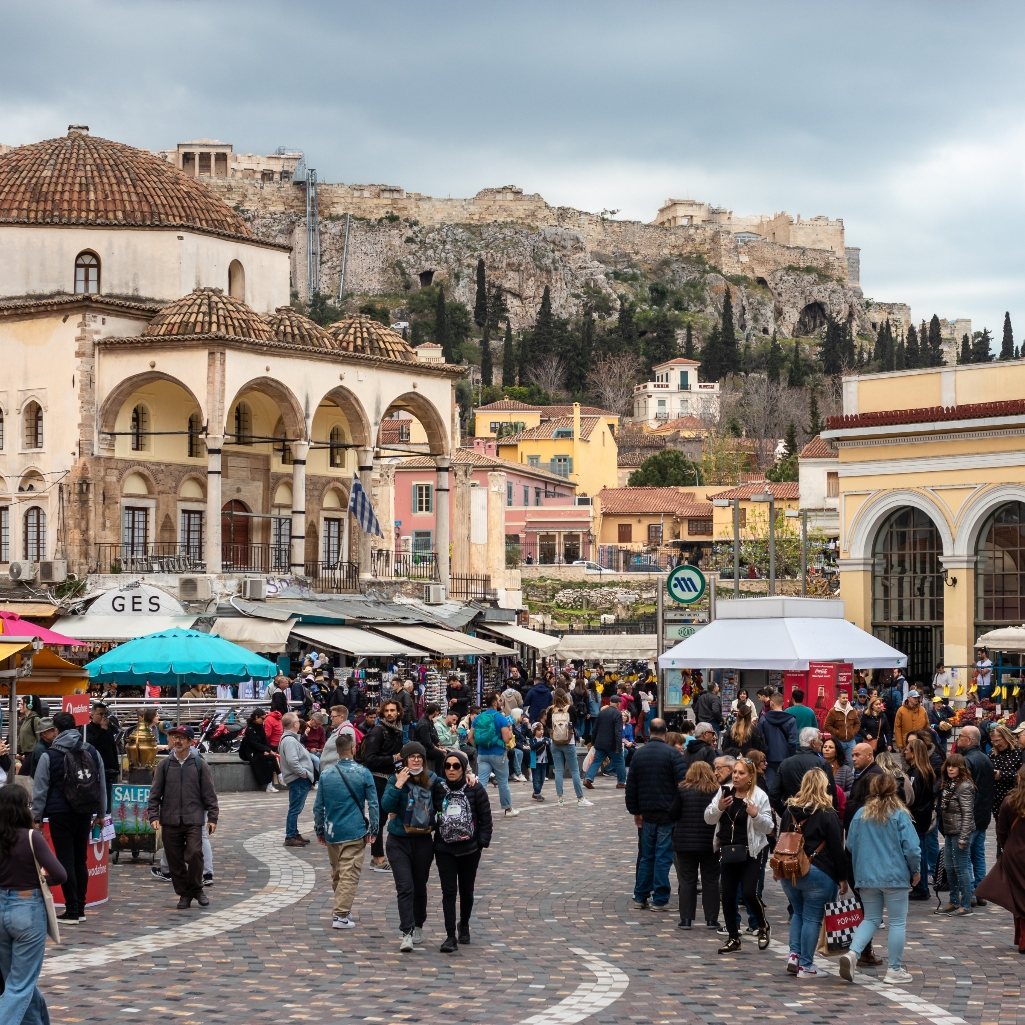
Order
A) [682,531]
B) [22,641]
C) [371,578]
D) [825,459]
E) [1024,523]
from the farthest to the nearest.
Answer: [682,531]
[825,459]
[371,578]
[1024,523]
[22,641]

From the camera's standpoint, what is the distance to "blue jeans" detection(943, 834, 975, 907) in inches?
544

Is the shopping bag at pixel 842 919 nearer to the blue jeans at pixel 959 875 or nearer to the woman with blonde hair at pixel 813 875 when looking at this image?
the woman with blonde hair at pixel 813 875

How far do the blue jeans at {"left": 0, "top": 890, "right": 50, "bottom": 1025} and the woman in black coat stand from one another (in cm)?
543

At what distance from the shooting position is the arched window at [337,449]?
45531 millimetres

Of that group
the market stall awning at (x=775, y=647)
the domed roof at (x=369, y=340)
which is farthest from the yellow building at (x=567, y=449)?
the market stall awning at (x=775, y=647)

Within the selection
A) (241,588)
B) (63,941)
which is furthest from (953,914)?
(241,588)

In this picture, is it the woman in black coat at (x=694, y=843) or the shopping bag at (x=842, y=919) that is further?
the woman in black coat at (x=694, y=843)

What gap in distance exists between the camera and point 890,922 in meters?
11.2

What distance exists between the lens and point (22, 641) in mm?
15273

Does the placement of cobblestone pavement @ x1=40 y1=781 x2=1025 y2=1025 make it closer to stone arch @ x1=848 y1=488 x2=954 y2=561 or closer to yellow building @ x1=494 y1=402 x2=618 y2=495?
stone arch @ x1=848 y1=488 x2=954 y2=561

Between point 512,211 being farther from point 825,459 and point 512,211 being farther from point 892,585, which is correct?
point 892,585

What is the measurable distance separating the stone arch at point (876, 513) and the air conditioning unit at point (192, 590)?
44.7ft

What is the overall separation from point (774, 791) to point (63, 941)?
552 centimetres

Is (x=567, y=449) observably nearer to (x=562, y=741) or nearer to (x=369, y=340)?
(x=369, y=340)
